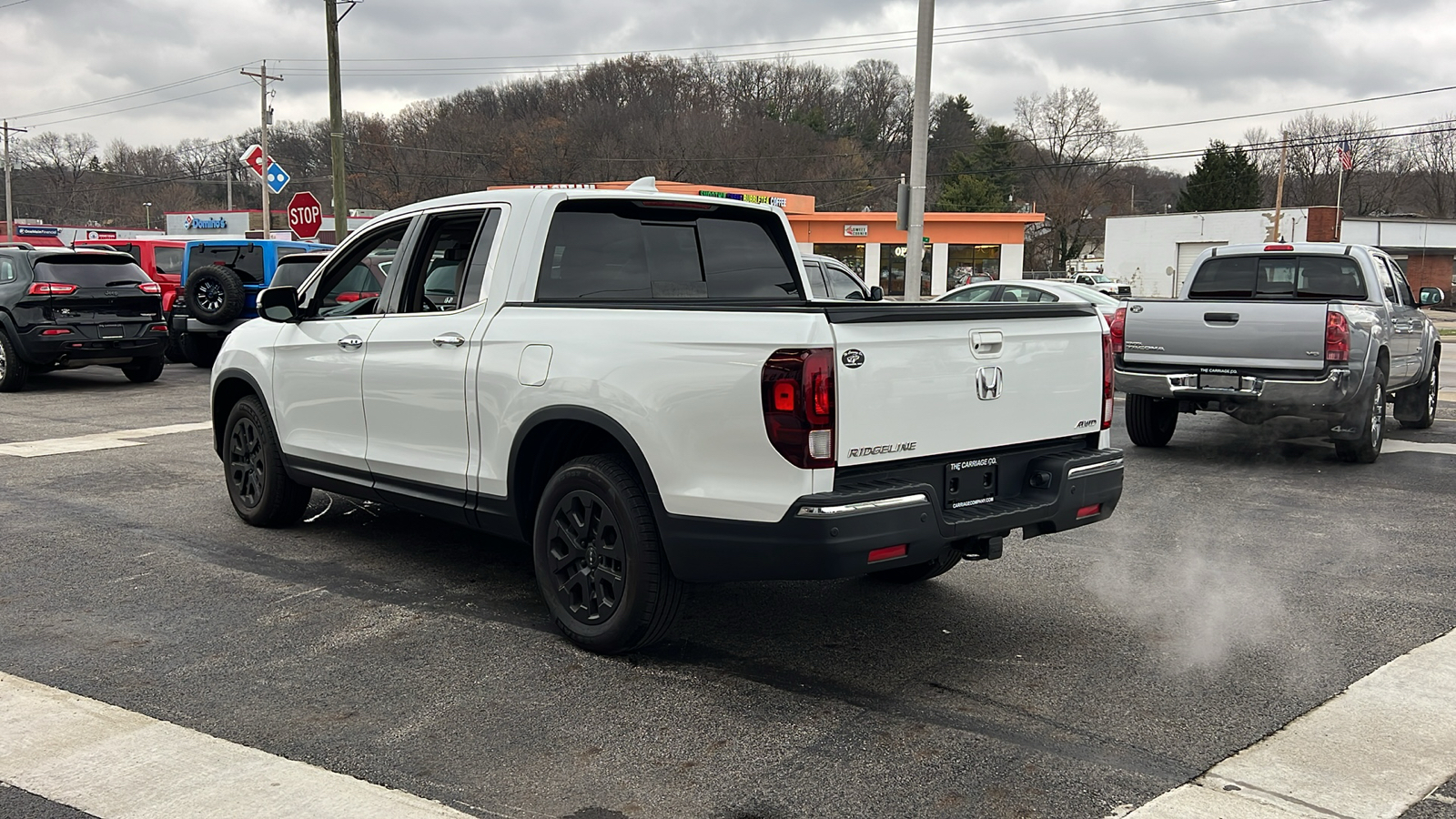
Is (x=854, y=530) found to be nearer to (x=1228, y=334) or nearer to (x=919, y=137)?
(x=1228, y=334)

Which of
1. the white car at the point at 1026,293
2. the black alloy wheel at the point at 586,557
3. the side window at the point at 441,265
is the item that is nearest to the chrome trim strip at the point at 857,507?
the black alloy wheel at the point at 586,557

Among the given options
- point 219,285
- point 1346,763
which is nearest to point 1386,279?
point 1346,763

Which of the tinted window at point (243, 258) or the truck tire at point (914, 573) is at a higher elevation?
the tinted window at point (243, 258)

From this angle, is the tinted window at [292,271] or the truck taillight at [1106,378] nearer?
the truck taillight at [1106,378]

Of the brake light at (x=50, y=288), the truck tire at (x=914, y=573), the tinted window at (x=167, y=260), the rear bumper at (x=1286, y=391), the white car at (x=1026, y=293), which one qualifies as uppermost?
the tinted window at (x=167, y=260)

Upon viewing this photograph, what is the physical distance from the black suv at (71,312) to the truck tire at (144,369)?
1.17 ft

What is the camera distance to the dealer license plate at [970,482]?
432 centimetres

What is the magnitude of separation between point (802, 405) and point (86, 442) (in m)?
8.92

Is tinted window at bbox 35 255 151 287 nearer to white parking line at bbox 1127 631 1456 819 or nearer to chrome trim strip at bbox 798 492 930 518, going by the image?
chrome trim strip at bbox 798 492 930 518

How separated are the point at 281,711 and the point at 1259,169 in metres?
91.6

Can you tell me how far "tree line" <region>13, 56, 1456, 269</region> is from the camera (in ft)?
257

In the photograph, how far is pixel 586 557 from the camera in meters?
4.61

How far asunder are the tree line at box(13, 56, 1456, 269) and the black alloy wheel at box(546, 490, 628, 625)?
6943 cm

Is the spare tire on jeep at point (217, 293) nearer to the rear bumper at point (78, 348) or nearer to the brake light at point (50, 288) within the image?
the rear bumper at point (78, 348)
